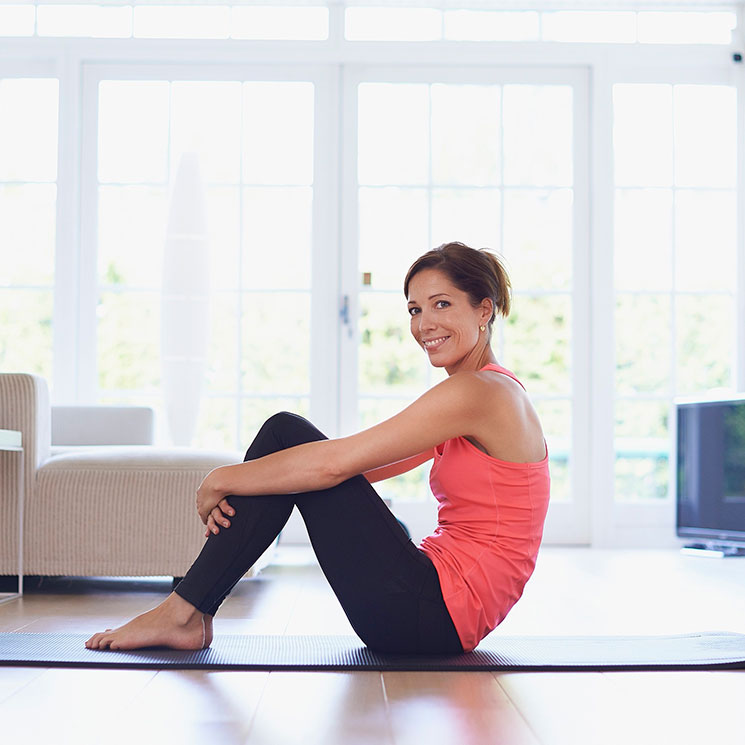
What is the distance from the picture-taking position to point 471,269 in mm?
1978

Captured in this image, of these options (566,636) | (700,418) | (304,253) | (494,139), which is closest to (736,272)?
(700,418)

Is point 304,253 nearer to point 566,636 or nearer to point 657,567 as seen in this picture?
point 657,567

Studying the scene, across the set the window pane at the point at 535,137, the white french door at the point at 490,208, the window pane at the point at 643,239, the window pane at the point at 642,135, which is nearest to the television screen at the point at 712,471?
the white french door at the point at 490,208

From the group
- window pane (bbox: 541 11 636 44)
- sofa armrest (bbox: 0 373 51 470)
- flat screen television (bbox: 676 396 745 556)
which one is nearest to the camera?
sofa armrest (bbox: 0 373 51 470)

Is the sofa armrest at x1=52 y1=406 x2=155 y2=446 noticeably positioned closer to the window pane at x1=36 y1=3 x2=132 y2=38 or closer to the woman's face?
the window pane at x1=36 y1=3 x2=132 y2=38

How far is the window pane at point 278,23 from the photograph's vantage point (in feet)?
16.8

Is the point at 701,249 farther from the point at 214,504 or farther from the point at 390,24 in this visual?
the point at 214,504

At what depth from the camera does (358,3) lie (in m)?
5.08

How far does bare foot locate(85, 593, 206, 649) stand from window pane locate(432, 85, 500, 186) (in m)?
3.54

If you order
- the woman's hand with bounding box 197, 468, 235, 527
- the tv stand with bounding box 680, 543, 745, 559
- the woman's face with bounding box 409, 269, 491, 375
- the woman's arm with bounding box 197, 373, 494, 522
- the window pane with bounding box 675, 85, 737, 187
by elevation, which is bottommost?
the tv stand with bounding box 680, 543, 745, 559

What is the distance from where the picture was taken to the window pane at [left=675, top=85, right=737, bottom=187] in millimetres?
5199

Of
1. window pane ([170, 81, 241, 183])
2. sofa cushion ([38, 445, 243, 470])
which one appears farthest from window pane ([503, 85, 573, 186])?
sofa cushion ([38, 445, 243, 470])

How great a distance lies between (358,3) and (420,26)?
1.10 feet

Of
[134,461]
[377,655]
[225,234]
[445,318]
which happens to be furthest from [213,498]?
[225,234]
